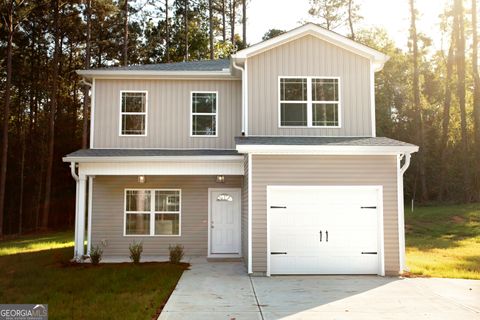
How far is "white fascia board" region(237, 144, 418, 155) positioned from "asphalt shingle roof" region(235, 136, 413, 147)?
0.57 ft

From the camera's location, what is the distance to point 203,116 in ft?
49.5

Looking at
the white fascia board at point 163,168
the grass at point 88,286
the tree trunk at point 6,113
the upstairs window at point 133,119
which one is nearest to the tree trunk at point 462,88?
the white fascia board at point 163,168

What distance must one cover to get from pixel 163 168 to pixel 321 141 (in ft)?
14.0

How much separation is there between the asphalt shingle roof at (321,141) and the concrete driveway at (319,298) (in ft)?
10.1

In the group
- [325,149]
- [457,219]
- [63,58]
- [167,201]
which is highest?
[63,58]

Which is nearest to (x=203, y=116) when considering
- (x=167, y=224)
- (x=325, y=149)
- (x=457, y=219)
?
(x=167, y=224)

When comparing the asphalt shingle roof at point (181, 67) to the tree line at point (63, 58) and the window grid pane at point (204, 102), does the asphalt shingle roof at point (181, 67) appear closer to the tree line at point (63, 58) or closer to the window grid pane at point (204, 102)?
the window grid pane at point (204, 102)

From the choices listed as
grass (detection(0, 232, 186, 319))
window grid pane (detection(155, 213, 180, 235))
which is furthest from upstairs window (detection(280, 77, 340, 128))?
grass (detection(0, 232, 186, 319))

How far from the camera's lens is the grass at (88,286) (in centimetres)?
792

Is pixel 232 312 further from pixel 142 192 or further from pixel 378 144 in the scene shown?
pixel 142 192

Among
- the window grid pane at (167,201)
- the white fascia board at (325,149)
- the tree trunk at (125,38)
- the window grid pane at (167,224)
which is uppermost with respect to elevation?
the tree trunk at (125,38)

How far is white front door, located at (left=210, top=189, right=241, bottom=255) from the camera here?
1482 centimetres

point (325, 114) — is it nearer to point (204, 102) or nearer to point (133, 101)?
point (204, 102)

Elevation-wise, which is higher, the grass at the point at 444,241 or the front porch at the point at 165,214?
the front porch at the point at 165,214
